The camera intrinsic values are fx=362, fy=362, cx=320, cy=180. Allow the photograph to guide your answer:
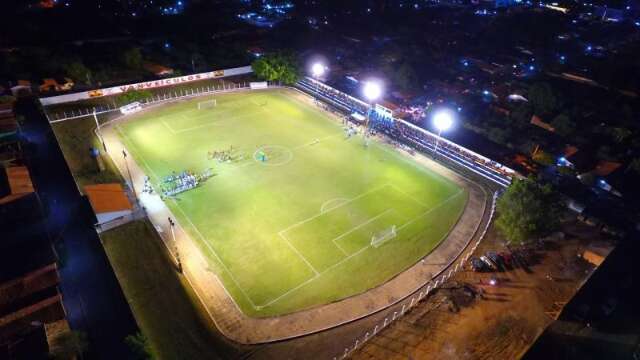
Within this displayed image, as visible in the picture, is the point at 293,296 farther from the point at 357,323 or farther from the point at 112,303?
the point at 112,303

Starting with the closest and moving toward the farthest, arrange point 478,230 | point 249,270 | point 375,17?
point 249,270 < point 478,230 < point 375,17

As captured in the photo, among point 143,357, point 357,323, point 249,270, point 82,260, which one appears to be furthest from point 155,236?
point 357,323

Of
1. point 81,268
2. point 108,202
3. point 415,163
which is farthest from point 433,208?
point 81,268

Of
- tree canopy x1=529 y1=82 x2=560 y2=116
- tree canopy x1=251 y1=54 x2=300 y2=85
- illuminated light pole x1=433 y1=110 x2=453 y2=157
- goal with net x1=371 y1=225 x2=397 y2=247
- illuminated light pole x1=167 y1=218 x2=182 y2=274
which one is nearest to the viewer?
illuminated light pole x1=167 y1=218 x2=182 y2=274

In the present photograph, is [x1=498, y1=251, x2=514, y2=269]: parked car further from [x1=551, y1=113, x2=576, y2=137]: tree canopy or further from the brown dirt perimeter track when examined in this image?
[x1=551, y1=113, x2=576, y2=137]: tree canopy

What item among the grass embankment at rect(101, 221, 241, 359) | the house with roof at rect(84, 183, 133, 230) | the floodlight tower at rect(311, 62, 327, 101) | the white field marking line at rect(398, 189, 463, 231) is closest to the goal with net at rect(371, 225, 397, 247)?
the white field marking line at rect(398, 189, 463, 231)

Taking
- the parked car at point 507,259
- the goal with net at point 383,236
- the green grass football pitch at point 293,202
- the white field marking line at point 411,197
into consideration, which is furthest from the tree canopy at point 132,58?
the parked car at point 507,259
